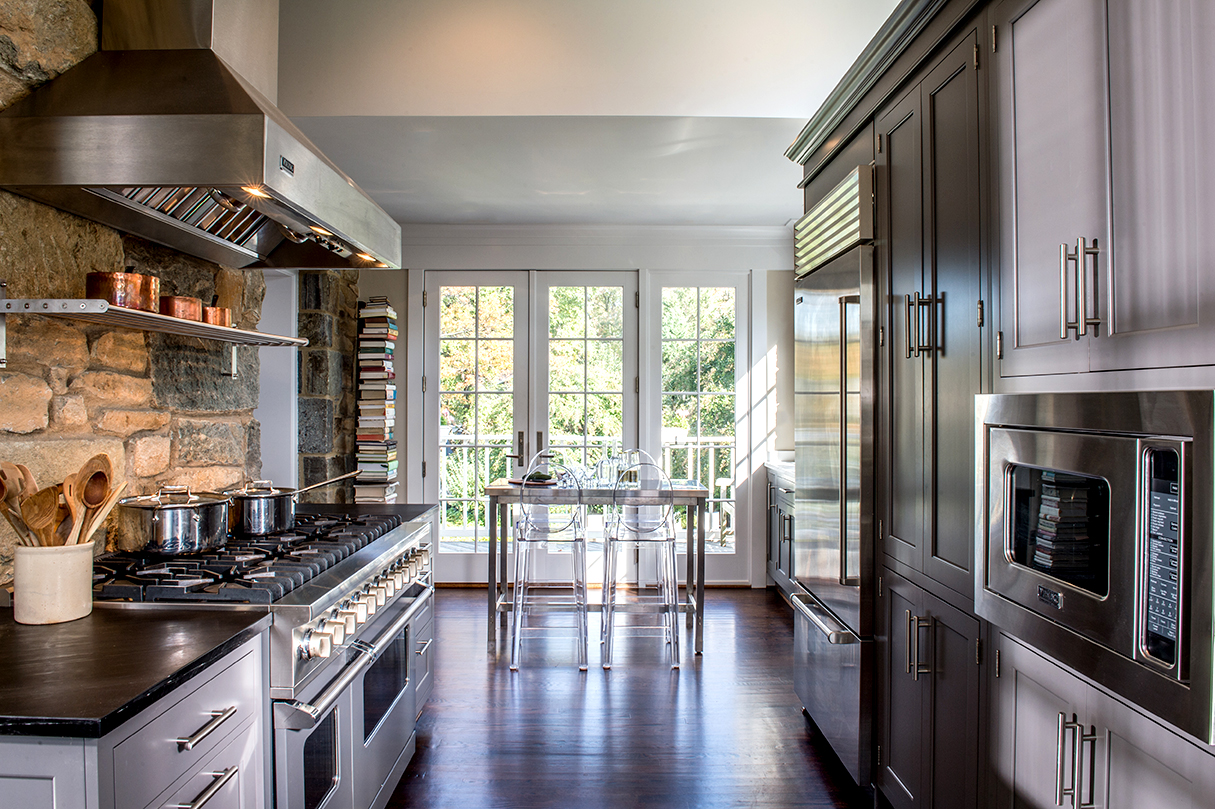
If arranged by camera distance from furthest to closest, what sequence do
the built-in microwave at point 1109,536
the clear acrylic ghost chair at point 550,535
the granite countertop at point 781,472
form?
the granite countertop at point 781,472, the clear acrylic ghost chair at point 550,535, the built-in microwave at point 1109,536

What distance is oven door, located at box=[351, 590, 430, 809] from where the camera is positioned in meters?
1.84

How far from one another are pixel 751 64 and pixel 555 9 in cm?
89

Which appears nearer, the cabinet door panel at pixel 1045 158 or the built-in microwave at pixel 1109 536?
the built-in microwave at pixel 1109 536

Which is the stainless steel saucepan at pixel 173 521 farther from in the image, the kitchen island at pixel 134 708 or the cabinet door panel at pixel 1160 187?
the cabinet door panel at pixel 1160 187

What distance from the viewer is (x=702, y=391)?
4754 mm

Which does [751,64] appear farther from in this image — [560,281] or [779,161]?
[560,281]

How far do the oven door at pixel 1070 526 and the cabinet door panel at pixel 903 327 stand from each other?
47 centimetres

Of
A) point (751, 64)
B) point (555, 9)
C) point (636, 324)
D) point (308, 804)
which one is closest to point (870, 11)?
point (751, 64)

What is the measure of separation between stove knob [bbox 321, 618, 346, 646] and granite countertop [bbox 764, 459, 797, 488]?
299 centimetres

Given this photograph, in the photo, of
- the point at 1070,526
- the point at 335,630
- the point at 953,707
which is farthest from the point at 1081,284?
the point at 335,630

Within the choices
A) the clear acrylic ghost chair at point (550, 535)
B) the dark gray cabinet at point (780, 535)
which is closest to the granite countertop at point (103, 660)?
the clear acrylic ghost chair at point (550, 535)

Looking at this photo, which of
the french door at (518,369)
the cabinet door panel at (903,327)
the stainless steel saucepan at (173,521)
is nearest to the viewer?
the stainless steel saucepan at (173,521)

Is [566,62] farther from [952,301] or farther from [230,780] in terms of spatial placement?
[230,780]

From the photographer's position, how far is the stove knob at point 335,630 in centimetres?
154
